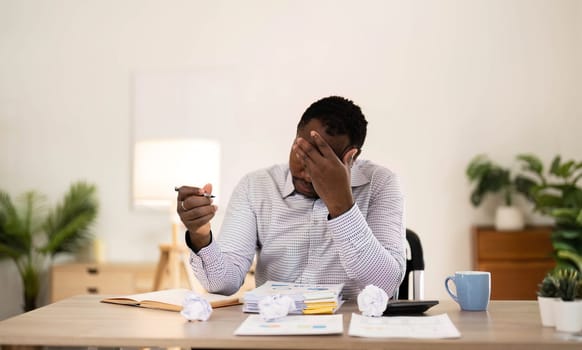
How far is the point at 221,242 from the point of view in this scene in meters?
2.03

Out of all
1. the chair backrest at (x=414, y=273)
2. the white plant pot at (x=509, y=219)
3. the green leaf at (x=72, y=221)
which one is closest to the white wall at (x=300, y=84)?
the green leaf at (x=72, y=221)

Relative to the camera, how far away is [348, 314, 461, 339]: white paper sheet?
4.15ft

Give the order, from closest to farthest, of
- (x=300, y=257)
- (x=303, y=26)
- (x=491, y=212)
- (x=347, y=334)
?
(x=347, y=334) → (x=300, y=257) → (x=491, y=212) → (x=303, y=26)

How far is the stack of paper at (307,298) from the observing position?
1.52 m

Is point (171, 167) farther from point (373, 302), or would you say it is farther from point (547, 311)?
point (547, 311)

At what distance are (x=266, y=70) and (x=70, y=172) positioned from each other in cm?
169

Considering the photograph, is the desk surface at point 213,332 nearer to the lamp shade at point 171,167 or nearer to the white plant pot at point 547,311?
the white plant pot at point 547,311

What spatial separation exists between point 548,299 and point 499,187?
3178mm

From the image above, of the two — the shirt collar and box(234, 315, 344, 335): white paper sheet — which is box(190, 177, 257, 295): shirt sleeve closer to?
the shirt collar

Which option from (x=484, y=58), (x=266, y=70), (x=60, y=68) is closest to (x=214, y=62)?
(x=266, y=70)

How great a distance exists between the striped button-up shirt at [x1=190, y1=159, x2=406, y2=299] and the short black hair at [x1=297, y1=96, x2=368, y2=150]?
0.55ft

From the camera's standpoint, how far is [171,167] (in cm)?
356

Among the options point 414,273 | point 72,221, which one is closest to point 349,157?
point 414,273

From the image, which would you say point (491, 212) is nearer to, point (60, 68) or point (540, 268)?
point (540, 268)
